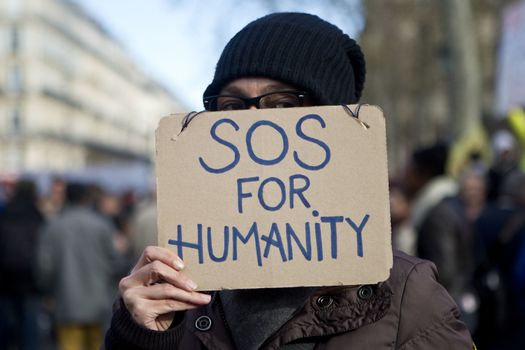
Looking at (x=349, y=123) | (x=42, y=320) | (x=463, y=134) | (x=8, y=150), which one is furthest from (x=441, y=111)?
(x=349, y=123)

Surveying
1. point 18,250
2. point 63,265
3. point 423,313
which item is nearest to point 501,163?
point 63,265

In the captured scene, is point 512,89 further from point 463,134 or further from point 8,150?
point 8,150

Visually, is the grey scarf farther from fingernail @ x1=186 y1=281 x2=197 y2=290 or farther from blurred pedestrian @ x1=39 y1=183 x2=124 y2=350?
blurred pedestrian @ x1=39 y1=183 x2=124 y2=350

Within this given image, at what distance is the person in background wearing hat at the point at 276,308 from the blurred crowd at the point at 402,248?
3.21 m

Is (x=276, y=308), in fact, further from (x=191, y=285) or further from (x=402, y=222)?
(x=402, y=222)

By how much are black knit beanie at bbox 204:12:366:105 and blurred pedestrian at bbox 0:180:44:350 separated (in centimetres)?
652

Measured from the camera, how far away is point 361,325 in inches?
76.1

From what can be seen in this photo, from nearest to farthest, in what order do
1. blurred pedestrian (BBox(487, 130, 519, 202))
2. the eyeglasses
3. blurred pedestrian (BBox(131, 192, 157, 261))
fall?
the eyeglasses → blurred pedestrian (BBox(487, 130, 519, 202)) → blurred pedestrian (BBox(131, 192, 157, 261))

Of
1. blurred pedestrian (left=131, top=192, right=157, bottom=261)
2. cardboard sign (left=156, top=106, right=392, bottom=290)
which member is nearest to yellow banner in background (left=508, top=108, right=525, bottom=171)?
blurred pedestrian (left=131, top=192, right=157, bottom=261)

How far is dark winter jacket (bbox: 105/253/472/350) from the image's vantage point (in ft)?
6.33

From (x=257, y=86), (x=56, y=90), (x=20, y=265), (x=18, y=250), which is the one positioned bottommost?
(x=20, y=265)

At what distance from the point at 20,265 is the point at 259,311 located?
685 centimetres

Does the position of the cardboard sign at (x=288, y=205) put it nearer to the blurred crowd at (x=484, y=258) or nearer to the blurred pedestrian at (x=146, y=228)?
the blurred crowd at (x=484, y=258)

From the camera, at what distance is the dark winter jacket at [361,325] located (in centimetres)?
193
